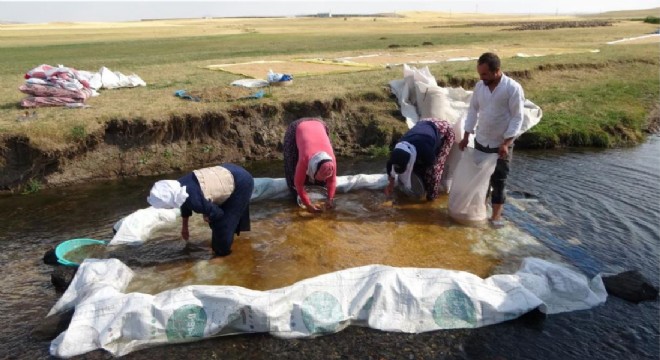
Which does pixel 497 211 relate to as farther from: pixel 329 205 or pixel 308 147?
pixel 308 147

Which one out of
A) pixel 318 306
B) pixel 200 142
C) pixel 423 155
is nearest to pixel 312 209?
pixel 423 155

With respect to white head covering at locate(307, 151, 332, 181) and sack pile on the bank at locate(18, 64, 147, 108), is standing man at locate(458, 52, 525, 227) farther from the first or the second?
sack pile on the bank at locate(18, 64, 147, 108)

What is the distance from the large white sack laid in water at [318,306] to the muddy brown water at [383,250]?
100 mm

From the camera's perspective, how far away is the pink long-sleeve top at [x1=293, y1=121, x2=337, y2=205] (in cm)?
572

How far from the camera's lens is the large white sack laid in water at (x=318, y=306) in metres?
4.04

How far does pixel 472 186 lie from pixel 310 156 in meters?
2.00

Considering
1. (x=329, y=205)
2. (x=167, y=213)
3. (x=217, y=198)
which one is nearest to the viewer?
(x=217, y=198)

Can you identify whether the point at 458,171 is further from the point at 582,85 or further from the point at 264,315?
the point at 582,85

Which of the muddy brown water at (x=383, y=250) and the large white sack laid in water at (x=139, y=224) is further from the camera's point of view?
the large white sack laid in water at (x=139, y=224)

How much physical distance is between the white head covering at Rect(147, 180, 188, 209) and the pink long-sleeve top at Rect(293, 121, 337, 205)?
167 cm

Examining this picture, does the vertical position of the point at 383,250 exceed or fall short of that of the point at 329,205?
it falls short

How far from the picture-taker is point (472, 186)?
19.6 ft

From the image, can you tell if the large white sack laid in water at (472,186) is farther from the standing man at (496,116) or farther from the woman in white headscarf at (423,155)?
the woman in white headscarf at (423,155)

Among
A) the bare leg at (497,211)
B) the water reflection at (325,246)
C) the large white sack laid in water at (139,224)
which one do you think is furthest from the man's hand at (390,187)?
the large white sack laid in water at (139,224)
